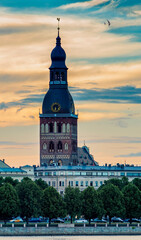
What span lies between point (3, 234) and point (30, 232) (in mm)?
4559

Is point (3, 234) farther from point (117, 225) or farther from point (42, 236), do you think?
point (117, 225)

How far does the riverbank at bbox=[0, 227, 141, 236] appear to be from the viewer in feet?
625

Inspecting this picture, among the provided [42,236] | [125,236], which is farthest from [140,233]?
[42,236]

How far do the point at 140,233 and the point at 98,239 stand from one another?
47.9 feet

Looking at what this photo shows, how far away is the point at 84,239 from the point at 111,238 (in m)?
5.36

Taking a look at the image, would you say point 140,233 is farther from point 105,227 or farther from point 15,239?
point 15,239

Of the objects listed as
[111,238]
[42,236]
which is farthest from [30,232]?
[111,238]

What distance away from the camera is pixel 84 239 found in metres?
183

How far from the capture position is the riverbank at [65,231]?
191 metres

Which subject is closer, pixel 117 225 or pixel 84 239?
pixel 84 239

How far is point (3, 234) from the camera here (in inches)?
7470

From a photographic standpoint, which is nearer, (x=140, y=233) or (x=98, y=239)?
(x=98, y=239)

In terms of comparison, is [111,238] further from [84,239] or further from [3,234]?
[3,234]

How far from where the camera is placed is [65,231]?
19325 cm
